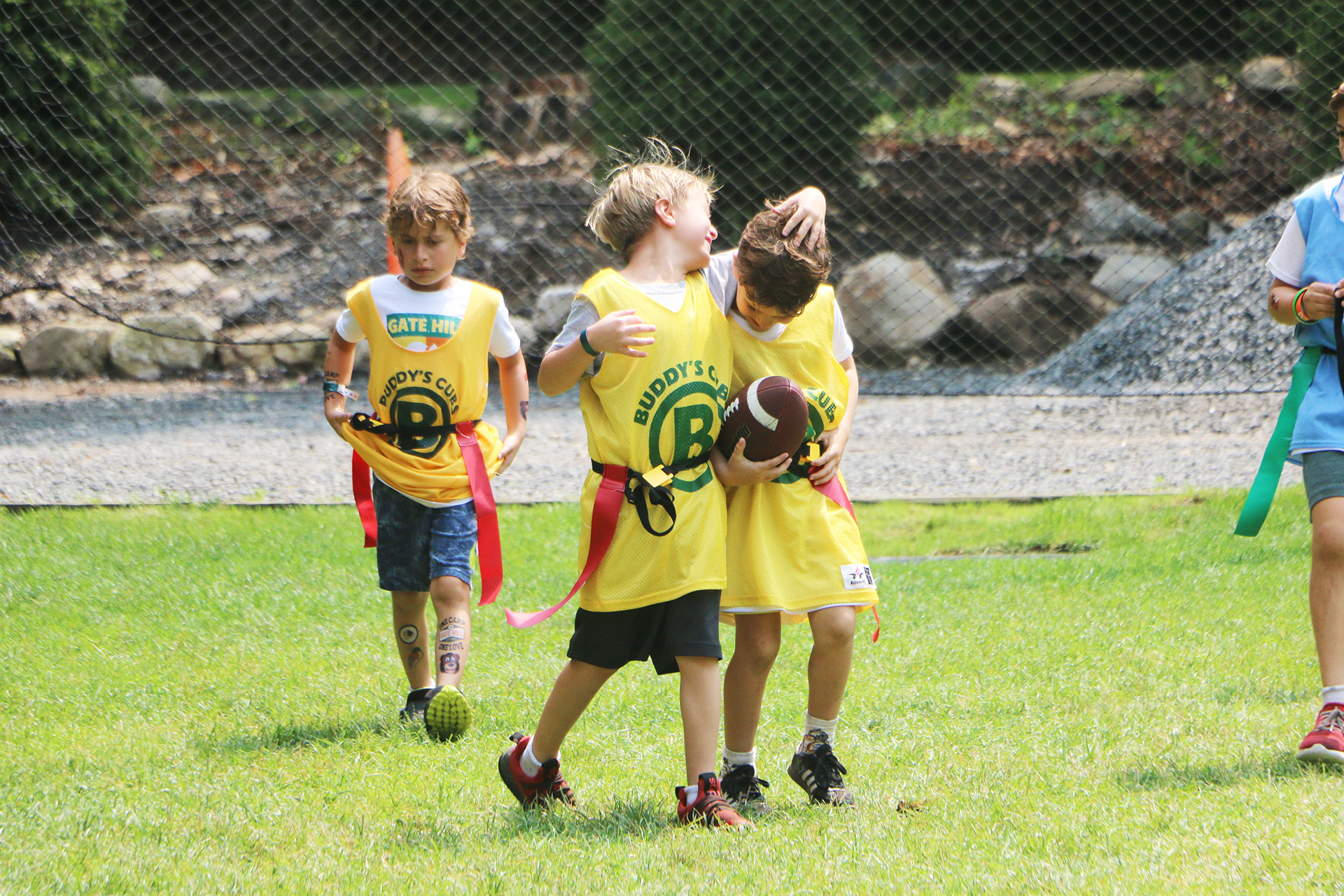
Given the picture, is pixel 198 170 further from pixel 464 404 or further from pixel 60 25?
pixel 464 404

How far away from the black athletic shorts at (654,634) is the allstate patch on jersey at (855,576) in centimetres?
28

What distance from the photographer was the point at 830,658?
2.87 meters

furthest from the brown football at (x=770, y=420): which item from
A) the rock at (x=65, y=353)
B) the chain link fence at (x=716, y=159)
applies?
the rock at (x=65, y=353)

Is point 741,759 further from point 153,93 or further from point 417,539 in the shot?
point 153,93

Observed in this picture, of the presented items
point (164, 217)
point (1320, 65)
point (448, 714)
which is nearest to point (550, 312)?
point (164, 217)

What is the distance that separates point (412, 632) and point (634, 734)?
0.71 metres

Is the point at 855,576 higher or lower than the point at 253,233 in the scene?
Answer: higher

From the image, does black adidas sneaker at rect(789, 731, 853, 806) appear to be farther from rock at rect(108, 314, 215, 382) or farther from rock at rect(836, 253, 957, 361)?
rock at rect(108, 314, 215, 382)

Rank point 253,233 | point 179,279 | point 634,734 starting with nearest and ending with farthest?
1. point 634,734
2. point 179,279
3. point 253,233

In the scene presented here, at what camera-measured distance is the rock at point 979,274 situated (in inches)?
503

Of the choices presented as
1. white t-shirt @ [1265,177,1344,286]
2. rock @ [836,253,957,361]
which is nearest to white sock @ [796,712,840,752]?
white t-shirt @ [1265,177,1344,286]

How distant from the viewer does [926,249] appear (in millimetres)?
13781

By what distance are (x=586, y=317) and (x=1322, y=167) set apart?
12.3 m

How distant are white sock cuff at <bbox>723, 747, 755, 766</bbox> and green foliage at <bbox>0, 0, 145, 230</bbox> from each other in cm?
982
